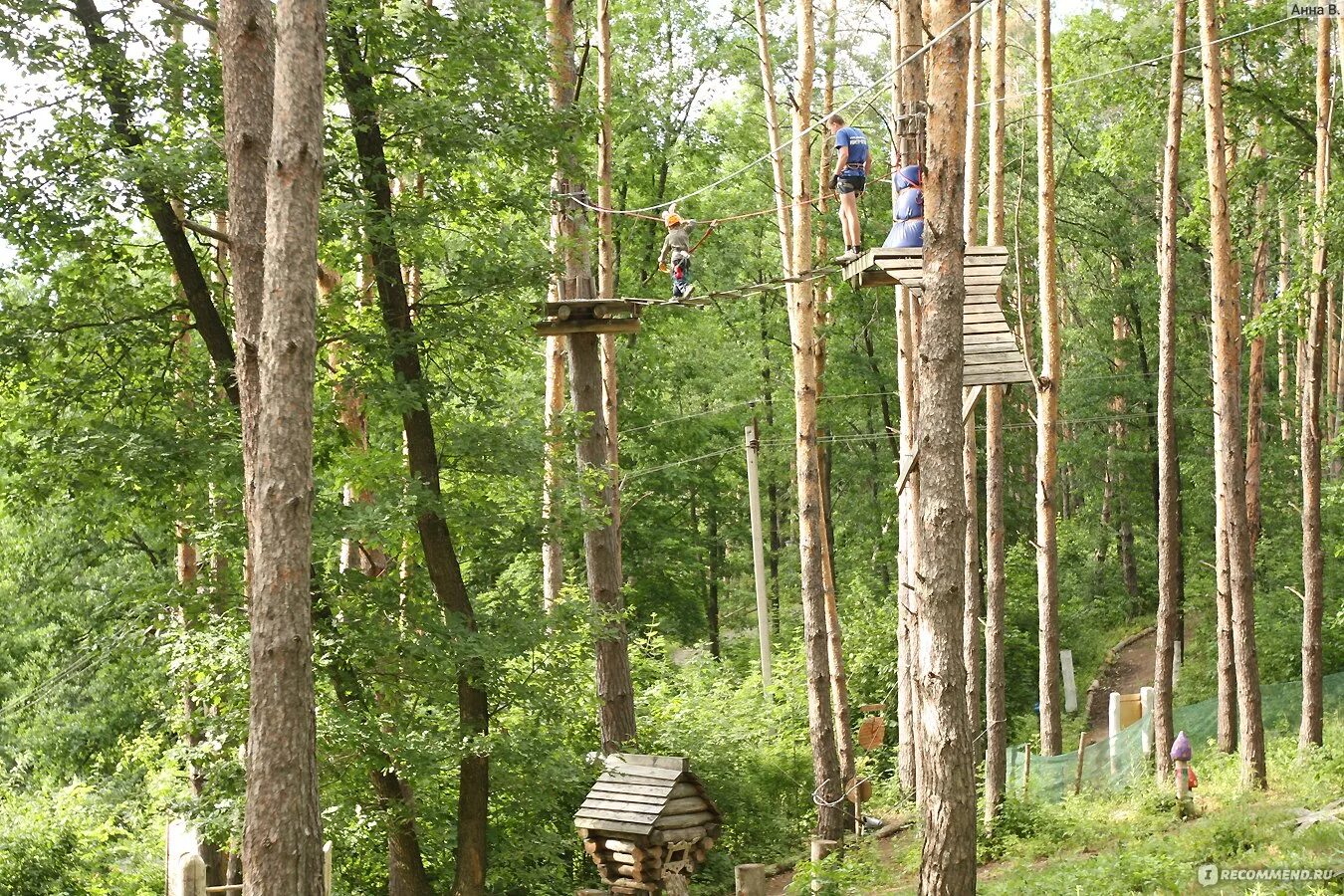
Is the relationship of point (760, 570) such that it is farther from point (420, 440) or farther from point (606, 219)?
point (420, 440)

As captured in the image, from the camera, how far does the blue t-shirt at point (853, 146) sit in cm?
1209

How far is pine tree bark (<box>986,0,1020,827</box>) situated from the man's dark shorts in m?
5.24

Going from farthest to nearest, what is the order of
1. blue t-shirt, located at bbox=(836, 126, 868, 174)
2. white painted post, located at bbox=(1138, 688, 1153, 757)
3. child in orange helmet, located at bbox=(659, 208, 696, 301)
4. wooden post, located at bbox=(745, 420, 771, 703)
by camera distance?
wooden post, located at bbox=(745, 420, 771, 703)
white painted post, located at bbox=(1138, 688, 1153, 757)
child in orange helmet, located at bbox=(659, 208, 696, 301)
blue t-shirt, located at bbox=(836, 126, 868, 174)

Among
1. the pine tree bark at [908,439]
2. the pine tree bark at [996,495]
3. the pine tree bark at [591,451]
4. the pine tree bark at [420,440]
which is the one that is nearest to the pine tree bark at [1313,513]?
the pine tree bark at [996,495]

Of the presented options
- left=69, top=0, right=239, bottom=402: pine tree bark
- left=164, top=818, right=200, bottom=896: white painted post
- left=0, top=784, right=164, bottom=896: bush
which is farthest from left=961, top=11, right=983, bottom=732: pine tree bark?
left=164, top=818, right=200, bottom=896: white painted post

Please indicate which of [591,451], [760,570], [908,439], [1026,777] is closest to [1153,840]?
[1026,777]

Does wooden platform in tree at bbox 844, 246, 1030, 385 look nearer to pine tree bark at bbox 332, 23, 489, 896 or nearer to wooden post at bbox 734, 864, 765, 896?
pine tree bark at bbox 332, 23, 489, 896

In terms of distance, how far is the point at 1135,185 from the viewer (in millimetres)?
30234

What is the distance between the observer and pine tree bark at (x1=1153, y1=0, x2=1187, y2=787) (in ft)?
52.2

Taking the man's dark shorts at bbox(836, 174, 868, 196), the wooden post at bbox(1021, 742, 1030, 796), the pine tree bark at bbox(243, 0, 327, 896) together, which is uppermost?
the man's dark shorts at bbox(836, 174, 868, 196)

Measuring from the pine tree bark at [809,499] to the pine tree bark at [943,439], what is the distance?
6129 mm

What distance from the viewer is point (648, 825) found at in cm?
1003

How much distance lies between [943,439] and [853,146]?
4.37 m

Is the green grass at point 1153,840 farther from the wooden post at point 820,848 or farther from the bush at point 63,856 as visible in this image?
the bush at point 63,856
